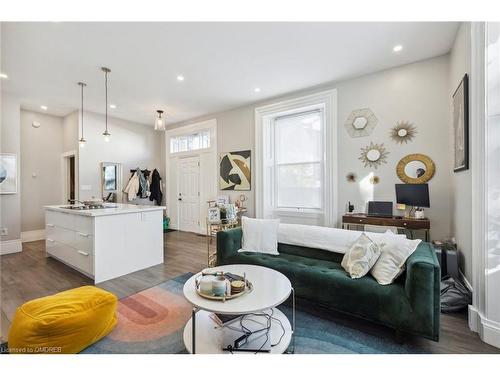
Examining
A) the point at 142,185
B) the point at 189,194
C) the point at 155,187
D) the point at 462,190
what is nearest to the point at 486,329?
the point at 462,190

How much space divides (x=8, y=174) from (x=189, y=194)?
3.33m

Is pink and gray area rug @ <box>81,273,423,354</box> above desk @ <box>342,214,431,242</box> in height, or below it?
below

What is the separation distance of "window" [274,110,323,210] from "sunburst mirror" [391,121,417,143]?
1.10 meters

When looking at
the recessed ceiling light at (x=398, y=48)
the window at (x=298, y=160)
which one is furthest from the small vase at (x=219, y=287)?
the recessed ceiling light at (x=398, y=48)

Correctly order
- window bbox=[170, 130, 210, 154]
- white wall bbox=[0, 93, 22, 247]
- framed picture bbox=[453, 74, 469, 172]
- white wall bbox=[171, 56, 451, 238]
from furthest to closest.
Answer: window bbox=[170, 130, 210, 154]
white wall bbox=[0, 93, 22, 247]
white wall bbox=[171, 56, 451, 238]
framed picture bbox=[453, 74, 469, 172]

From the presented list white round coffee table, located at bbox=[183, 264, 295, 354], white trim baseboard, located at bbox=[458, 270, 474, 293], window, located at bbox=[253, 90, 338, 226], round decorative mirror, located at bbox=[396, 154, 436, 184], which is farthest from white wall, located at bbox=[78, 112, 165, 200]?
white trim baseboard, located at bbox=[458, 270, 474, 293]

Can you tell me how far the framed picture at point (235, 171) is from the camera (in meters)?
4.80

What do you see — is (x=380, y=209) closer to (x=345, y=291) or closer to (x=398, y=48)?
(x=345, y=291)

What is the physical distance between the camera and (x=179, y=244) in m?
4.69

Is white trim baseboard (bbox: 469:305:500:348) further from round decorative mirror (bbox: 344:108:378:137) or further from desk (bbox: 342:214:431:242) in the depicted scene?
round decorative mirror (bbox: 344:108:378:137)

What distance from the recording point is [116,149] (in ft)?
18.4

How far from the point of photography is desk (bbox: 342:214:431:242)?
2.84 meters

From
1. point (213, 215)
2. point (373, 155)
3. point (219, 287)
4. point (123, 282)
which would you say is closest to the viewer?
point (219, 287)
